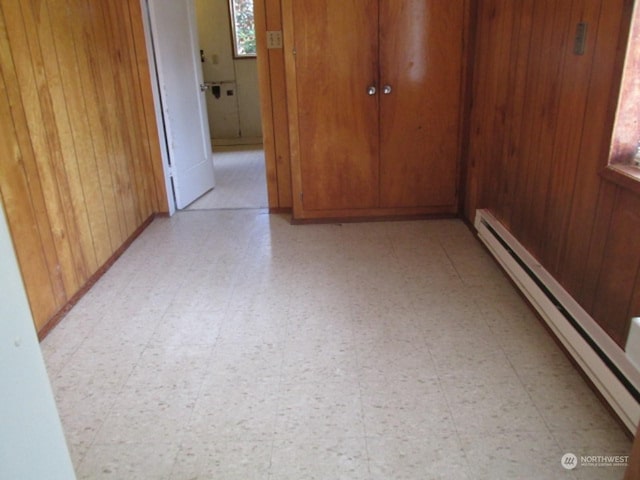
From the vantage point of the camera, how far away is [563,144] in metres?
2.16

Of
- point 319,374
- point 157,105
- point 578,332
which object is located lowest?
point 319,374

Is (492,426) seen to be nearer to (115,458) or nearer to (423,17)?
(115,458)

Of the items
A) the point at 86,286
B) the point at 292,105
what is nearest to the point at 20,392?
the point at 86,286

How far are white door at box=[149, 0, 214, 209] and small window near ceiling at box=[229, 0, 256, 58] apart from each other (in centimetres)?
236

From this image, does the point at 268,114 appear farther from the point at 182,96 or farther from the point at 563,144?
the point at 563,144

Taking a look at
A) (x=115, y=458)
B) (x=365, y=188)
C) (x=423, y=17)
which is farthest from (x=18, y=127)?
(x=423, y=17)

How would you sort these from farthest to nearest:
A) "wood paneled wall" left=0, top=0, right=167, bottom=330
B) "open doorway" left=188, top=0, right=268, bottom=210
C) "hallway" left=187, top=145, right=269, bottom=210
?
"open doorway" left=188, top=0, right=268, bottom=210 → "hallway" left=187, top=145, right=269, bottom=210 → "wood paneled wall" left=0, top=0, right=167, bottom=330

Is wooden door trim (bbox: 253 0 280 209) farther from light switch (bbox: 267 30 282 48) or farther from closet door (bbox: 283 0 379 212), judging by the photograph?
closet door (bbox: 283 0 379 212)

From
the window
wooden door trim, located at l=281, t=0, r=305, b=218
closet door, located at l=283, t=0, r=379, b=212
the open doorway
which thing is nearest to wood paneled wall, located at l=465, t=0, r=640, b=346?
the window

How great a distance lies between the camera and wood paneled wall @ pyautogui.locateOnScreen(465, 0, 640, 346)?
179 cm

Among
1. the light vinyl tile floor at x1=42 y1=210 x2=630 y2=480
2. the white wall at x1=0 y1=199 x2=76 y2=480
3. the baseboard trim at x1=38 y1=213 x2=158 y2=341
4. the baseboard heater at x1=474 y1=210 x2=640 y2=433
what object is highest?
the white wall at x1=0 y1=199 x2=76 y2=480

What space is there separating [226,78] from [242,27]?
2.19ft

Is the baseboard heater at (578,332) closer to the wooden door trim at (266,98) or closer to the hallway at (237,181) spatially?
the wooden door trim at (266,98)

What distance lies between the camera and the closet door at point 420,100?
10.8 feet
